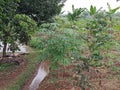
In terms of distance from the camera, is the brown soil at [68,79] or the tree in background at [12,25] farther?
the tree in background at [12,25]

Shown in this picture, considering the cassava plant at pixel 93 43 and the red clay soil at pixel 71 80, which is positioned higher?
the cassava plant at pixel 93 43

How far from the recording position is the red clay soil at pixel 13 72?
25.4 feet

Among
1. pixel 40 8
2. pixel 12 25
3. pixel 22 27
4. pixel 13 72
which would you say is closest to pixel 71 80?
pixel 13 72

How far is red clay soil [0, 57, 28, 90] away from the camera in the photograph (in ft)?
25.4

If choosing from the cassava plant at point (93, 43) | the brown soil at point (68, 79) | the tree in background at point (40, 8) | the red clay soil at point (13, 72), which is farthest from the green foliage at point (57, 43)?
the tree in background at point (40, 8)

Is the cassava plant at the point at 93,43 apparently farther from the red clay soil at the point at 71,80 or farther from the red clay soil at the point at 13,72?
the red clay soil at the point at 13,72

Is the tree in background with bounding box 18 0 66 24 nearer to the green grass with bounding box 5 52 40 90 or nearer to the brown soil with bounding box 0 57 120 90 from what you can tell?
the green grass with bounding box 5 52 40 90

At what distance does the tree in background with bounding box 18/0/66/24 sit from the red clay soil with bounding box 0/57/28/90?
84.7 inches

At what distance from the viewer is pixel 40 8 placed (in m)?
11.7

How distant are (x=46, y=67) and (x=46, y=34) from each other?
1.79m

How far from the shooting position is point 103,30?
6312mm

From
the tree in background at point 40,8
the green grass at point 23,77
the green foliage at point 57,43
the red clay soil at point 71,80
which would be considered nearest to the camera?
the green foliage at point 57,43

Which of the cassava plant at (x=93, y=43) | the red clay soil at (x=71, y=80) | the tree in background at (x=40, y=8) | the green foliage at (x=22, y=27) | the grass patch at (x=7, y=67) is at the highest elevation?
the tree in background at (x=40, y=8)

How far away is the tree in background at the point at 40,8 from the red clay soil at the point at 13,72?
2151 millimetres
